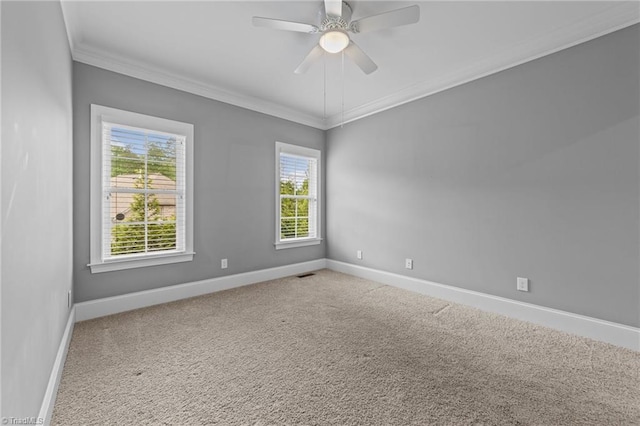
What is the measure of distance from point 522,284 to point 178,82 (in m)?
4.35

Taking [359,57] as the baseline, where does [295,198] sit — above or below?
below

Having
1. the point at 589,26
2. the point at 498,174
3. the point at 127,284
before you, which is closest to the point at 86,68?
the point at 127,284

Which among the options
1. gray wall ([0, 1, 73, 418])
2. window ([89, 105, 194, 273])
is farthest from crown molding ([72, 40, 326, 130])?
gray wall ([0, 1, 73, 418])

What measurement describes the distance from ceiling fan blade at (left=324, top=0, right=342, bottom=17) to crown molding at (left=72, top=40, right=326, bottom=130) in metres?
2.07

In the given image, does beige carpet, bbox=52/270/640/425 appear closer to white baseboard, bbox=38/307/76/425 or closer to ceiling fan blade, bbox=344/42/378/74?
white baseboard, bbox=38/307/76/425

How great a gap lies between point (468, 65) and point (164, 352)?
3.97m

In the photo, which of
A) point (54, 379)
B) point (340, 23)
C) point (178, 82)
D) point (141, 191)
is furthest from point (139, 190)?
point (340, 23)

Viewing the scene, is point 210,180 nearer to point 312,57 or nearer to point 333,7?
point 312,57

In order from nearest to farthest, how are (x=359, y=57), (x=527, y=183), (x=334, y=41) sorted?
(x=334, y=41) < (x=359, y=57) < (x=527, y=183)

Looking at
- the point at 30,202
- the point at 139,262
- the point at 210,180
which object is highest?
the point at 210,180

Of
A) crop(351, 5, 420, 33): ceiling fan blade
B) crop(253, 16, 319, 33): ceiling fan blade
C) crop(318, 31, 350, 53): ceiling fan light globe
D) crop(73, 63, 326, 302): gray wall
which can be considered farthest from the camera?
crop(73, 63, 326, 302): gray wall

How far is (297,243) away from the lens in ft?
15.0

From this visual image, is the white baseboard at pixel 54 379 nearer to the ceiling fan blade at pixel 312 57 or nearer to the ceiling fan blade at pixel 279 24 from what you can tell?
the ceiling fan blade at pixel 279 24

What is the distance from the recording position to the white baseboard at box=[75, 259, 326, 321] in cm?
279
